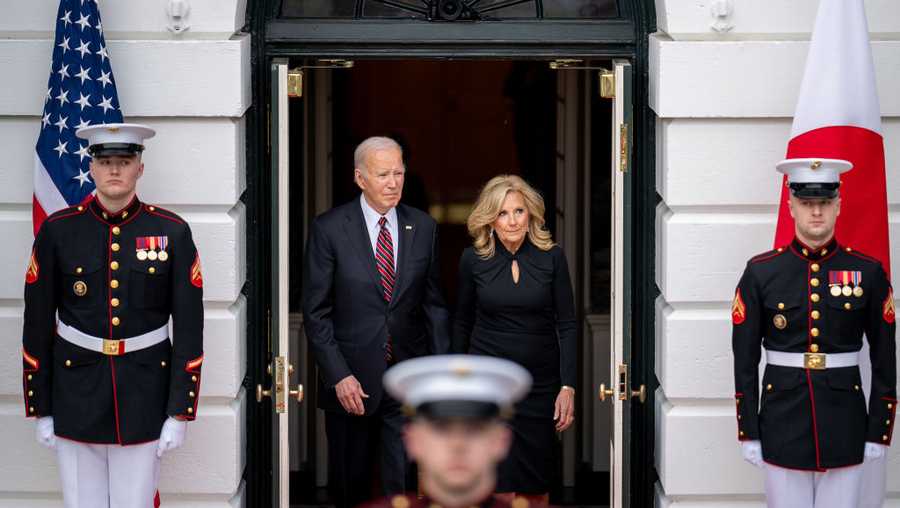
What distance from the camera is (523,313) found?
7031 millimetres

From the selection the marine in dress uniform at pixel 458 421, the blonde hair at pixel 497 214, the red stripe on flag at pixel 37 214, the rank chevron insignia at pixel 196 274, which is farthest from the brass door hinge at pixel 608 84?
the marine in dress uniform at pixel 458 421

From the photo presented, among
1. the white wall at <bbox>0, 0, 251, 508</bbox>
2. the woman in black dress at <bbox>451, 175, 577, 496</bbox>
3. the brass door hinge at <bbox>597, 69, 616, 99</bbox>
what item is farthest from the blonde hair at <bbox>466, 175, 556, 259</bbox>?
the white wall at <bbox>0, 0, 251, 508</bbox>

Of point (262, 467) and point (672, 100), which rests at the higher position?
point (672, 100)

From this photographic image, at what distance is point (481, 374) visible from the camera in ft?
12.4

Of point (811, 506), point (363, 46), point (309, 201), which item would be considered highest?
point (363, 46)

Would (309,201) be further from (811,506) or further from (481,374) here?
(481,374)

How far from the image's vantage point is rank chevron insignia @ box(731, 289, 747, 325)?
620 centimetres

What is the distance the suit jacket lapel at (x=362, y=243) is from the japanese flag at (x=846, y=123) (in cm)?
159

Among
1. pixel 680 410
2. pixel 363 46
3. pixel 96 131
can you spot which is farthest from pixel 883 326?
pixel 96 131

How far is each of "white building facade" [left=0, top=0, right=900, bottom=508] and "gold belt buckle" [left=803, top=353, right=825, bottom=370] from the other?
2.63 feet

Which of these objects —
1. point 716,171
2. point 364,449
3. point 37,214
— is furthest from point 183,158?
point 716,171

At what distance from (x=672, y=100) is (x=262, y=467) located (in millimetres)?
2244

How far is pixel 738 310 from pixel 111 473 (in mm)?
2314

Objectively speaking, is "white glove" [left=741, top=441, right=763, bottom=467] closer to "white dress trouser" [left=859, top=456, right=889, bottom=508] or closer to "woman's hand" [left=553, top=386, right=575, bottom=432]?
"white dress trouser" [left=859, top=456, right=889, bottom=508]
